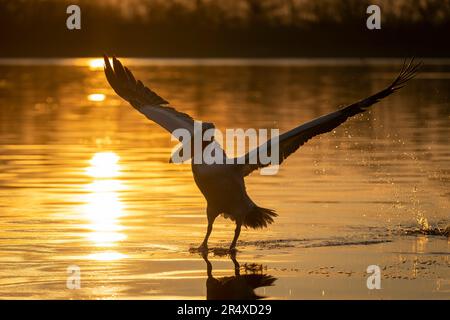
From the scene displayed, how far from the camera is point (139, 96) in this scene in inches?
725

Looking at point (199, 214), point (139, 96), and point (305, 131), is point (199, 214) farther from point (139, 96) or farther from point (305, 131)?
point (305, 131)

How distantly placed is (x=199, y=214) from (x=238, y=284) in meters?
4.59

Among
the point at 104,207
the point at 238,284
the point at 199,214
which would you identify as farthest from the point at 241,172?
the point at 104,207

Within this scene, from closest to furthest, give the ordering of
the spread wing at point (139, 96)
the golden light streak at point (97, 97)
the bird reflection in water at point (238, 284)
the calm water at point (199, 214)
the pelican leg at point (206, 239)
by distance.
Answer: the bird reflection in water at point (238, 284)
the calm water at point (199, 214)
the pelican leg at point (206, 239)
the spread wing at point (139, 96)
the golden light streak at point (97, 97)

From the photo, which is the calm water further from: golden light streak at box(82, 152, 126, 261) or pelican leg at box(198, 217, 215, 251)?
pelican leg at box(198, 217, 215, 251)

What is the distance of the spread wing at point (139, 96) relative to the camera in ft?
56.7

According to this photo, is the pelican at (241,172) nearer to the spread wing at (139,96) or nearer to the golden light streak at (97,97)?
the spread wing at (139,96)

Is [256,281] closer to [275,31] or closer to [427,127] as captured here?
[427,127]

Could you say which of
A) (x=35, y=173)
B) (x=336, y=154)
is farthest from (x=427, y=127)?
(x=35, y=173)

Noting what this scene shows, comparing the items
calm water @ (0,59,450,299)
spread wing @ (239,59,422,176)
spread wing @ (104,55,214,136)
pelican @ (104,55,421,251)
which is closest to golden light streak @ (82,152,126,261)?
calm water @ (0,59,450,299)

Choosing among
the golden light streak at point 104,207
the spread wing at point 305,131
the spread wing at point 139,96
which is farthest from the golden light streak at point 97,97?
the spread wing at point 305,131

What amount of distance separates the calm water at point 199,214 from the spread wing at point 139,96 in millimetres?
1301

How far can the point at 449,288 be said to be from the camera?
13352 millimetres

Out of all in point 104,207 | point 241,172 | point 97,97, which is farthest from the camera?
point 97,97
